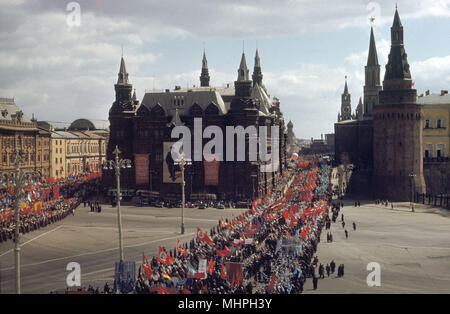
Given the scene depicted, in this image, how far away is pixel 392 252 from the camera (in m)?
44.0

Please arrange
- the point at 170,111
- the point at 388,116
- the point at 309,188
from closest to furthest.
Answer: the point at 309,188
the point at 170,111
the point at 388,116

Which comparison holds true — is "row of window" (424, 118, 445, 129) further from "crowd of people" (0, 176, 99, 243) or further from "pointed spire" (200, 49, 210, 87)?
"crowd of people" (0, 176, 99, 243)

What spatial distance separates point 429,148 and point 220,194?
4796cm

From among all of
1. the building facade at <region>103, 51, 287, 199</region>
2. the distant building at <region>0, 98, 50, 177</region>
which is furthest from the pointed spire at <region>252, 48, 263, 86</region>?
the distant building at <region>0, 98, 50, 177</region>

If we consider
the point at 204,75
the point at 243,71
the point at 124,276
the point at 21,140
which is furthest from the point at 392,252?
the point at 204,75

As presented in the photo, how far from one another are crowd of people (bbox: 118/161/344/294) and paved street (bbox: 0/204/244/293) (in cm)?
485

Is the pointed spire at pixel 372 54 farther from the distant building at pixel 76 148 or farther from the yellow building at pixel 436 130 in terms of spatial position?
the distant building at pixel 76 148

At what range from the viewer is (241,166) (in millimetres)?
75375

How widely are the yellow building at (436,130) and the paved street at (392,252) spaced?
30.8 m

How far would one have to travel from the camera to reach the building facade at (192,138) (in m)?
75.6

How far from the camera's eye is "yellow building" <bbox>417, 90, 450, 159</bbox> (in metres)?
96.8

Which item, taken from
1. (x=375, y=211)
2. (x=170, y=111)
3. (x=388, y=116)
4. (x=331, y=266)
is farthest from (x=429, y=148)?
(x=331, y=266)
